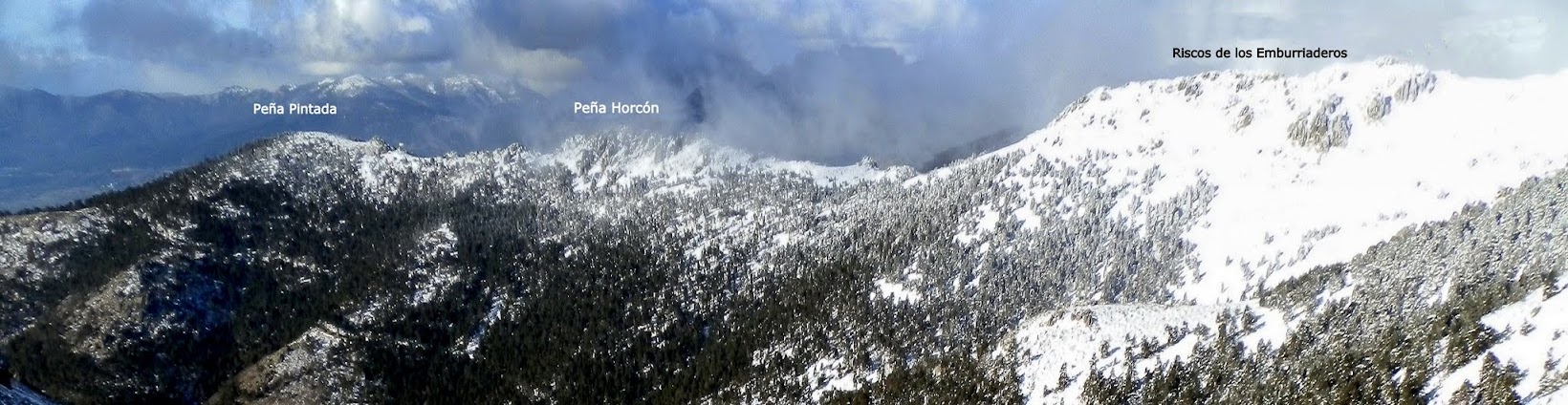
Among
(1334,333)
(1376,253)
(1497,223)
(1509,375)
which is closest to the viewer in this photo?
(1509,375)

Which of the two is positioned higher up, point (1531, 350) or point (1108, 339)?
point (1531, 350)

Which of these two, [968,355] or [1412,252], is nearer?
[1412,252]

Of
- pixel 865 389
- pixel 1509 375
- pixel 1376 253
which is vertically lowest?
pixel 865 389

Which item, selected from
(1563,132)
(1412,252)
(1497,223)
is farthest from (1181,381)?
(1563,132)

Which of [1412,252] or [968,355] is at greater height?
[1412,252]

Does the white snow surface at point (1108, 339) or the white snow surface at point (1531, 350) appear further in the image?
the white snow surface at point (1108, 339)

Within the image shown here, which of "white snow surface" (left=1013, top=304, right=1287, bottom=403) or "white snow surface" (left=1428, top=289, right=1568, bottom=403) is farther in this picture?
"white snow surface" (left=1013, top=304, right=1287, bottom=403)

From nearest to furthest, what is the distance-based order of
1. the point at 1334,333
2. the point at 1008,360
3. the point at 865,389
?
the point at 1334,333 → the point at 1008,360 → the point at 865,389

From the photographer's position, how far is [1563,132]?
173 metres

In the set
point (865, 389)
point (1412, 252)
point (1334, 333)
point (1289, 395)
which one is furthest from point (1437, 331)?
point (865, 389)

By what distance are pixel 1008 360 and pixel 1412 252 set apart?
81.9m

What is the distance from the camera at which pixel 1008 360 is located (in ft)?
582

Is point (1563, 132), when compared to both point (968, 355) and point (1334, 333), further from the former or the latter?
point (968, 355)

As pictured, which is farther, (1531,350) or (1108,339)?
(1108,339)
